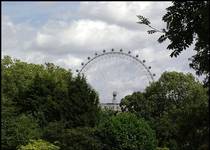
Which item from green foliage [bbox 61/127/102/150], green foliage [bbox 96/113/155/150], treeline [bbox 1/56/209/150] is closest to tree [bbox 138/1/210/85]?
treeline [bbox 1/56/209/150]

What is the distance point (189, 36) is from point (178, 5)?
60cm

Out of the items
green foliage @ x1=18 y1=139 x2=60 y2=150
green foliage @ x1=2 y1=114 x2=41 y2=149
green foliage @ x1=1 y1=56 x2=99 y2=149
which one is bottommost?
green foliage @ x1=18 y1=139 x2=60 y2=150

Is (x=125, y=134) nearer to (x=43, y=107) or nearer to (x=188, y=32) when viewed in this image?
(x=43, y=107)

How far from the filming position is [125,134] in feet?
151

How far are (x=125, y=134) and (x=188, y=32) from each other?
3473 centimetres

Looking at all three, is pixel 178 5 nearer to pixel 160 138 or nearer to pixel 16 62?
pixel 160 138

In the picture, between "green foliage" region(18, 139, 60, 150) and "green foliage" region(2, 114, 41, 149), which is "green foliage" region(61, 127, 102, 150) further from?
"green foliage" region(2, 114, 41, 149)

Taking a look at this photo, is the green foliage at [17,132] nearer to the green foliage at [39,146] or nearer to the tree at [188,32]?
the green foliage at [39,146]

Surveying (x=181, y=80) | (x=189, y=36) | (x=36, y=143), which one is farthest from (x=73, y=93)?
(x=189, y=36)

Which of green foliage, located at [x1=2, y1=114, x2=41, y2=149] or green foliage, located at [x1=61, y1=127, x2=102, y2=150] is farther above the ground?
green foliage, located at [x1=2, y1=114, x2=41, y2=149]

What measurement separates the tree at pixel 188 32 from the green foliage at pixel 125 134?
34.4m

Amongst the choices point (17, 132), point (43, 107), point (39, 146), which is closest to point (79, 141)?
point (39, 146)

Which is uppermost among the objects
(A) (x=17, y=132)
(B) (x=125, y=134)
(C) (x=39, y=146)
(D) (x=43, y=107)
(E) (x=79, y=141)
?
(D) (x=43, y=107)

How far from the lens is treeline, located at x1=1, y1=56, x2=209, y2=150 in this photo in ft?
151
